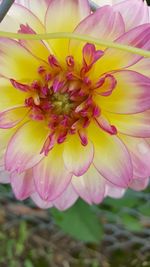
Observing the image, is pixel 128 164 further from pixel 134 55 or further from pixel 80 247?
pixel 80 247

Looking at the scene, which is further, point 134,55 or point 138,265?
point 138,265

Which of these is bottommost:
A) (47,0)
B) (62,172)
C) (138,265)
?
(138,265)

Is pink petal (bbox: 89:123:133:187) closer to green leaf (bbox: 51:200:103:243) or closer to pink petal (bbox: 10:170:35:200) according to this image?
pink petal (bbox: 10:170:35:200)

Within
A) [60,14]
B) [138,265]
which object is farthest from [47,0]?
[138,265]

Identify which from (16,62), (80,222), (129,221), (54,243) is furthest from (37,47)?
(54,243)

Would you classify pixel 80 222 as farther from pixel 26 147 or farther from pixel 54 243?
pixel 26 147

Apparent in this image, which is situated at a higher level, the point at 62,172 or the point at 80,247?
the point at 62,172
